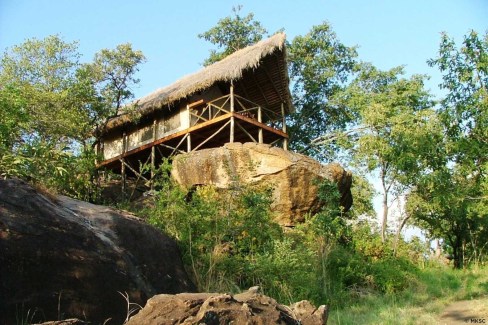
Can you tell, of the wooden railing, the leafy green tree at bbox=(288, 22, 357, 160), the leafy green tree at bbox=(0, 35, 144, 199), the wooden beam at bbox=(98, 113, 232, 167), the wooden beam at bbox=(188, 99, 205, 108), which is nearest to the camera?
the leafy green tree at bbox=(0, 35, 144, 199)

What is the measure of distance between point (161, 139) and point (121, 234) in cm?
994

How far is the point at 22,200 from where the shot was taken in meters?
4.49

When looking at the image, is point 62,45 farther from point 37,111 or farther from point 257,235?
point 257,235

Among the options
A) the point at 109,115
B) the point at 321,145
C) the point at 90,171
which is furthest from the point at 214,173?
the point at 321,145

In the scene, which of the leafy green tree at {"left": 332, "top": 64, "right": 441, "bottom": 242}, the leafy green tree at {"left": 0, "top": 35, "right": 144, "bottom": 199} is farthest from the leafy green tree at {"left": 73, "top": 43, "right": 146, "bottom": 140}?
the leafy green tree at {"left": 332, "top": 64, "right": 441, "bottom": 242}

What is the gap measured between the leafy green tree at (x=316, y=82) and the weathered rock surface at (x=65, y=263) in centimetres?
1542

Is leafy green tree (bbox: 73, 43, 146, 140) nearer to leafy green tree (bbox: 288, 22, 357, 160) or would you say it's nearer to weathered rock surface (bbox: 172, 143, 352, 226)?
weathered rock surface (bbox: 172, 143, 352, 226)

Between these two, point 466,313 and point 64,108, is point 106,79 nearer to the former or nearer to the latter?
point 64,108

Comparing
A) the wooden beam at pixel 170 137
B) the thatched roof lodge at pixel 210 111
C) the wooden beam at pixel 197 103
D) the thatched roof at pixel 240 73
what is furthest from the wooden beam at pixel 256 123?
the wooden beam at pixel 197 103

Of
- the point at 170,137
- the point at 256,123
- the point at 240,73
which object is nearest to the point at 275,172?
the point at 256,123

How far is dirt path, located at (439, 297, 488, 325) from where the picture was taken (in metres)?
5.47

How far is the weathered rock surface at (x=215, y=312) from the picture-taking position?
2.76 m

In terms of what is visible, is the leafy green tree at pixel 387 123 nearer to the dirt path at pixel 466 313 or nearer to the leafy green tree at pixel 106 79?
the dirt path at pixel 466 313

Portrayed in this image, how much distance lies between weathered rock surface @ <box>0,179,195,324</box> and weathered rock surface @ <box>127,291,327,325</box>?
4.78 ft
